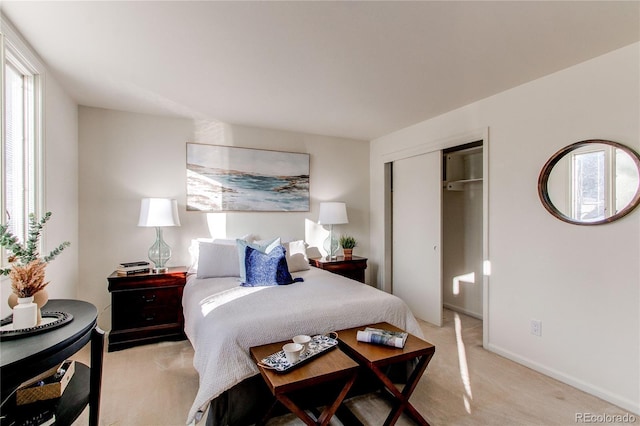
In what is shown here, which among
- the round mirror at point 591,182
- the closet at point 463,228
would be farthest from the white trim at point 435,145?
the round mirror at point 591,182

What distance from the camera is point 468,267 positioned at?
13.9ft

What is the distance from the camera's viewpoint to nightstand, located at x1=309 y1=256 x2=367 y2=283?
3.97 m

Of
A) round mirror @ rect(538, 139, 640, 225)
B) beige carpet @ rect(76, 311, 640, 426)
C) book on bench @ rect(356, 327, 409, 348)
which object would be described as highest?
round mirror @ rect(538, 139, 640, 225)

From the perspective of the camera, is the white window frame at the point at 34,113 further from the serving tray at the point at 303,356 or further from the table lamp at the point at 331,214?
the table lamp at the point at 331,214

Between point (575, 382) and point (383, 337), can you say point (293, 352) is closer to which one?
point (383, 337)

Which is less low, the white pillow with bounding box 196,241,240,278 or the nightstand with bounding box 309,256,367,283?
the white pillow with bounding box 196,241,240,278

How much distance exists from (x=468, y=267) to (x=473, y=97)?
7.38 ft

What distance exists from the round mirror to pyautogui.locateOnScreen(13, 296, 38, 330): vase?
3.33 metres

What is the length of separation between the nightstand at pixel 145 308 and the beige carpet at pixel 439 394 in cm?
15

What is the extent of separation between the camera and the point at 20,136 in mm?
2158

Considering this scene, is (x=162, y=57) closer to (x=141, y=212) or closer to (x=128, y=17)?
(x=128, y=17)

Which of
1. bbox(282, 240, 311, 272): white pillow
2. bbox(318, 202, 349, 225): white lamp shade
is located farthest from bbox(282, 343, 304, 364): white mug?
bbox(318, 202, 349, 225): white lamp shade

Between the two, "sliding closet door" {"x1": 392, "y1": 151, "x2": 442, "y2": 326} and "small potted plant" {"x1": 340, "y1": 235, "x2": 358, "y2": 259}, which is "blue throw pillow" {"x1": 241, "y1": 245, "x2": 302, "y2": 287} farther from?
"sliding closet door" {"x1": 392, "y1": 151, "x2": 442, "y2": 326}

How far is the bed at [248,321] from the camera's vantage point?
5.81 ft
